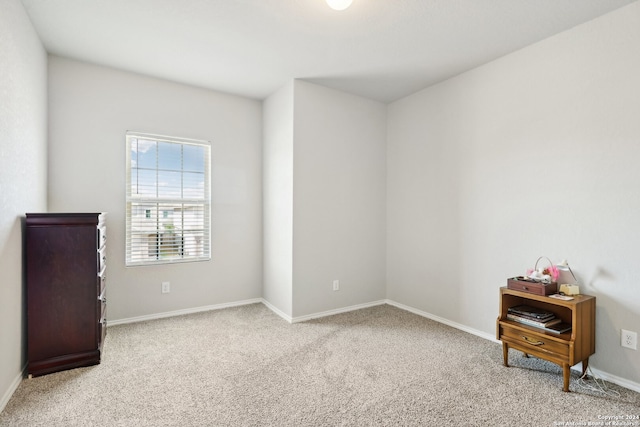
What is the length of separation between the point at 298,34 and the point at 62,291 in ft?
8.82

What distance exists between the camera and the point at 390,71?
10.8 feet

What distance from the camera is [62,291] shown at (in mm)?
2361

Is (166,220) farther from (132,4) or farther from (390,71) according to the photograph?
(390,71)

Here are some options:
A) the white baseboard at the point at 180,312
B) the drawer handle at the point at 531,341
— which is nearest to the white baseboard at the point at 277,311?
the white baseboard at the point at 180,312

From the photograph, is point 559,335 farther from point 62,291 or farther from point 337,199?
point 62,291

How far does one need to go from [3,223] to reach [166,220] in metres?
1.70

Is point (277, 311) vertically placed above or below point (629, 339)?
below

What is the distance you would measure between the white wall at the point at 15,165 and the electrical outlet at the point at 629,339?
4.02 metres

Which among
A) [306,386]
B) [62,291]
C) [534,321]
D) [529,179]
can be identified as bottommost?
[306,386]

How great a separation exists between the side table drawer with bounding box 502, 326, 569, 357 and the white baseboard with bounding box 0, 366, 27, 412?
337cm

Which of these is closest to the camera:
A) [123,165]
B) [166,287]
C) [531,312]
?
[531,312]

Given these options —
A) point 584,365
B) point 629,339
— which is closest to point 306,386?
point 584,365

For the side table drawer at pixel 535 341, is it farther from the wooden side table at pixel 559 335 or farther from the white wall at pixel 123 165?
the white wall at pixel 123 165

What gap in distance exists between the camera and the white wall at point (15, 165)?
1962 mm
